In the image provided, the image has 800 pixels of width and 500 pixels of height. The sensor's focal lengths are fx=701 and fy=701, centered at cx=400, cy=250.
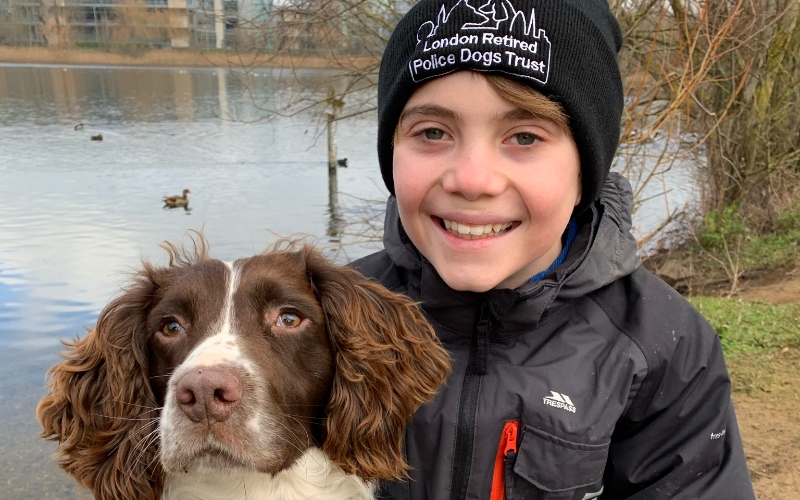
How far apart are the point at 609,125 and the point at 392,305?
1.12 m

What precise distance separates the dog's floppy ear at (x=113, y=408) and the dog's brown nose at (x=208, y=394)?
1.62ft

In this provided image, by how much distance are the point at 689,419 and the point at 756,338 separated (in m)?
4.39

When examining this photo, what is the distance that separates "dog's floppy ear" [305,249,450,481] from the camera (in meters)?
2.75

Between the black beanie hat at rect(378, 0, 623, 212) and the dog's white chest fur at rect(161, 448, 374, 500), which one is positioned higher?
the black beanie hat at rect(378, 0, 623, 212)

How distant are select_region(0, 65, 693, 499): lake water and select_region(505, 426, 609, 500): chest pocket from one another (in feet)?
6.48

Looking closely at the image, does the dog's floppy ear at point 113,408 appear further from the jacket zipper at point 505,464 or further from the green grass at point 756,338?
the green grass at point 756,338

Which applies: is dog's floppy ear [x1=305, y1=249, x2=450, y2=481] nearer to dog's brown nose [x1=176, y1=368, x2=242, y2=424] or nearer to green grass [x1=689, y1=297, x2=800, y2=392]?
dog's brown nose [x1=176, y1=368, x2=242, y2=424]

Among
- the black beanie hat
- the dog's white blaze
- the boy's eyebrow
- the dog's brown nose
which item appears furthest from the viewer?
the boy's eyebrow

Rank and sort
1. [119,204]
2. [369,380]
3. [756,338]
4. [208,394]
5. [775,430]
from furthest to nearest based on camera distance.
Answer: [119,204] < [756,338] < [775,430] < [369,380] < [208,394]

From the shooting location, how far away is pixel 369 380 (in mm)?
2771

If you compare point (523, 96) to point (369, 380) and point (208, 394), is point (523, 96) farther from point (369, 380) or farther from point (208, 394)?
point (208, 394)

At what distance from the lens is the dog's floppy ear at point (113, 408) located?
262cm

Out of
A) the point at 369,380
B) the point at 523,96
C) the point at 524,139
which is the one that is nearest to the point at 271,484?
the point at 369,380

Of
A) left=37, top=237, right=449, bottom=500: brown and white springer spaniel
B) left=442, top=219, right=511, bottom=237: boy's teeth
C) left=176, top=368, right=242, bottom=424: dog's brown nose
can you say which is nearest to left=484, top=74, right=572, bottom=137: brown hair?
left=442, top=219, right=511, bottom=237: boy's teeth
